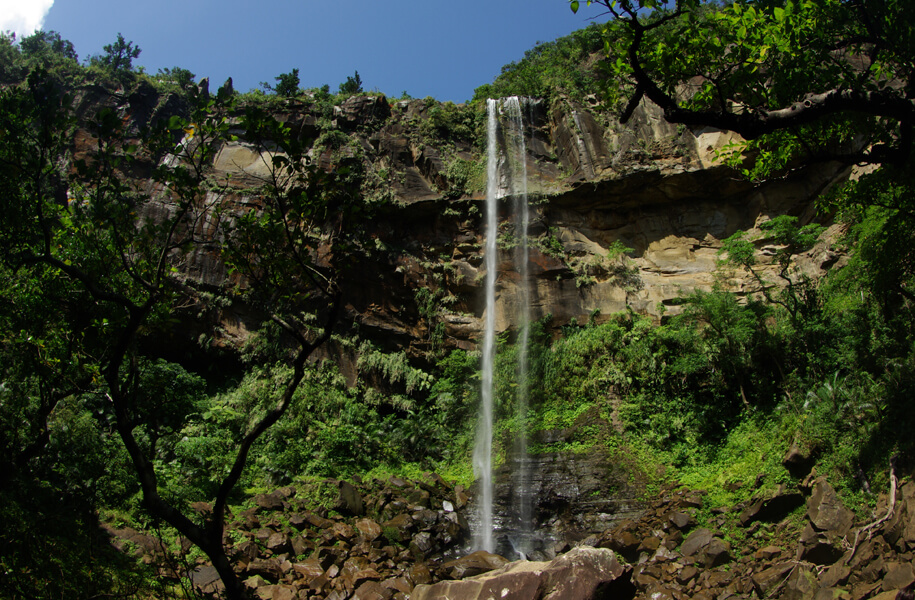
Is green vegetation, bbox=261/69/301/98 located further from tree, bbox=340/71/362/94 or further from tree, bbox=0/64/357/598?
tree, bbox=0/64/357/598

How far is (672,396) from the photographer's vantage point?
48.8ft

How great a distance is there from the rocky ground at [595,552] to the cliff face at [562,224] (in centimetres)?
807

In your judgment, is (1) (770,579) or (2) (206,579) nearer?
(1) (770,579)

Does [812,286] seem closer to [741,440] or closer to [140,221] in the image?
[741,440]

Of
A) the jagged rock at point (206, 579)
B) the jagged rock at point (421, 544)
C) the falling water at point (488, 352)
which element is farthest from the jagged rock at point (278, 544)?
the falling water at point (488, 352)

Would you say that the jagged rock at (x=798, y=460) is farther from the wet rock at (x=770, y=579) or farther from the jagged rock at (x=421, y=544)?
the jagged rock at (x=421, y=544)

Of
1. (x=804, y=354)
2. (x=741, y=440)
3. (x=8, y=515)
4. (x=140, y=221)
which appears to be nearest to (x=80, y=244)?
(x=8, y=515)

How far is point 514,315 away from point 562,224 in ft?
13.0

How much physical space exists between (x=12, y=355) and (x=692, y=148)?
1958cm

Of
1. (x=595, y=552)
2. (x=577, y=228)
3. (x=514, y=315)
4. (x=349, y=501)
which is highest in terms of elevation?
(x=577, y=228)

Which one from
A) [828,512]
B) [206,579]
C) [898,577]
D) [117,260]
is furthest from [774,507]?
[117,260]

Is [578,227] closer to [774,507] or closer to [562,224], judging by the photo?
[562,224]

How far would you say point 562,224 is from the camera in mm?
20047

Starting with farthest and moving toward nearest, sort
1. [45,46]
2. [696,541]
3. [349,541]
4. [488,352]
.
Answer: [45,46]
[488,352]
[349,541]
[696,541]
